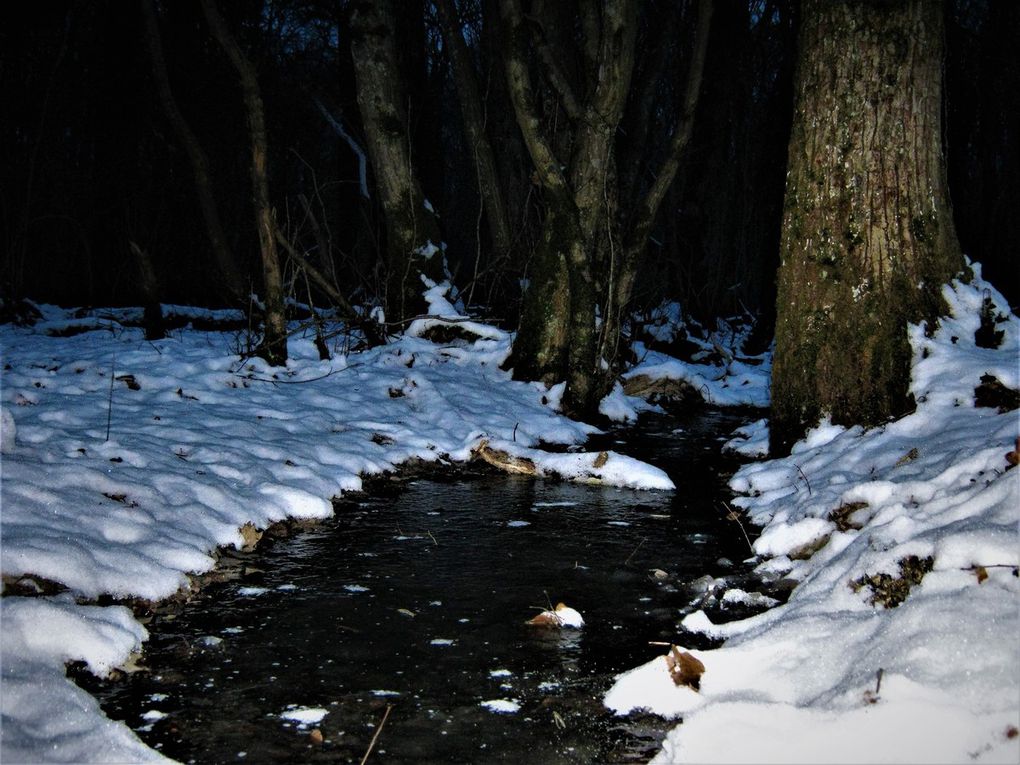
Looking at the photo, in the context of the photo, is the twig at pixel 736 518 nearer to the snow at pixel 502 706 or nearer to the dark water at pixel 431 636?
the dark water at pixel 431 636

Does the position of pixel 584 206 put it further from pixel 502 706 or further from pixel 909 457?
pixel 502 706

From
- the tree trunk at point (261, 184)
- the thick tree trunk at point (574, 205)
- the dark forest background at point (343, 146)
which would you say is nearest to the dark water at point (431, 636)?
the thick tree trunk at point (574, 205)

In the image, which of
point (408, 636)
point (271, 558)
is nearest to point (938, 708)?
point (408, 636)

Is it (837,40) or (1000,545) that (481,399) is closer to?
(837,40)

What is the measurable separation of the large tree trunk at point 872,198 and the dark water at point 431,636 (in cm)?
126

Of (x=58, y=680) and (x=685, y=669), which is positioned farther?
(x=685, y=669)

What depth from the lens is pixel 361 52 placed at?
9.60m

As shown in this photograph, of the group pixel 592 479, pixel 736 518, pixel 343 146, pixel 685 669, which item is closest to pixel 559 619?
pixel 685 669

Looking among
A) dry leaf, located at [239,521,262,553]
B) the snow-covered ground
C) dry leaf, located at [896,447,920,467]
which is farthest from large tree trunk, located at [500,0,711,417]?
dry leaf, located at [239,521,262,553]

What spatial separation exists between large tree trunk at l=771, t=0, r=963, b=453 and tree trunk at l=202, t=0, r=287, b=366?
4.52 m

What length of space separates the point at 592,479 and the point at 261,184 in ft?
13.4

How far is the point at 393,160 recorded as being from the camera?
980cm

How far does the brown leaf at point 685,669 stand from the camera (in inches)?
107

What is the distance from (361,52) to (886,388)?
6.96 metres
